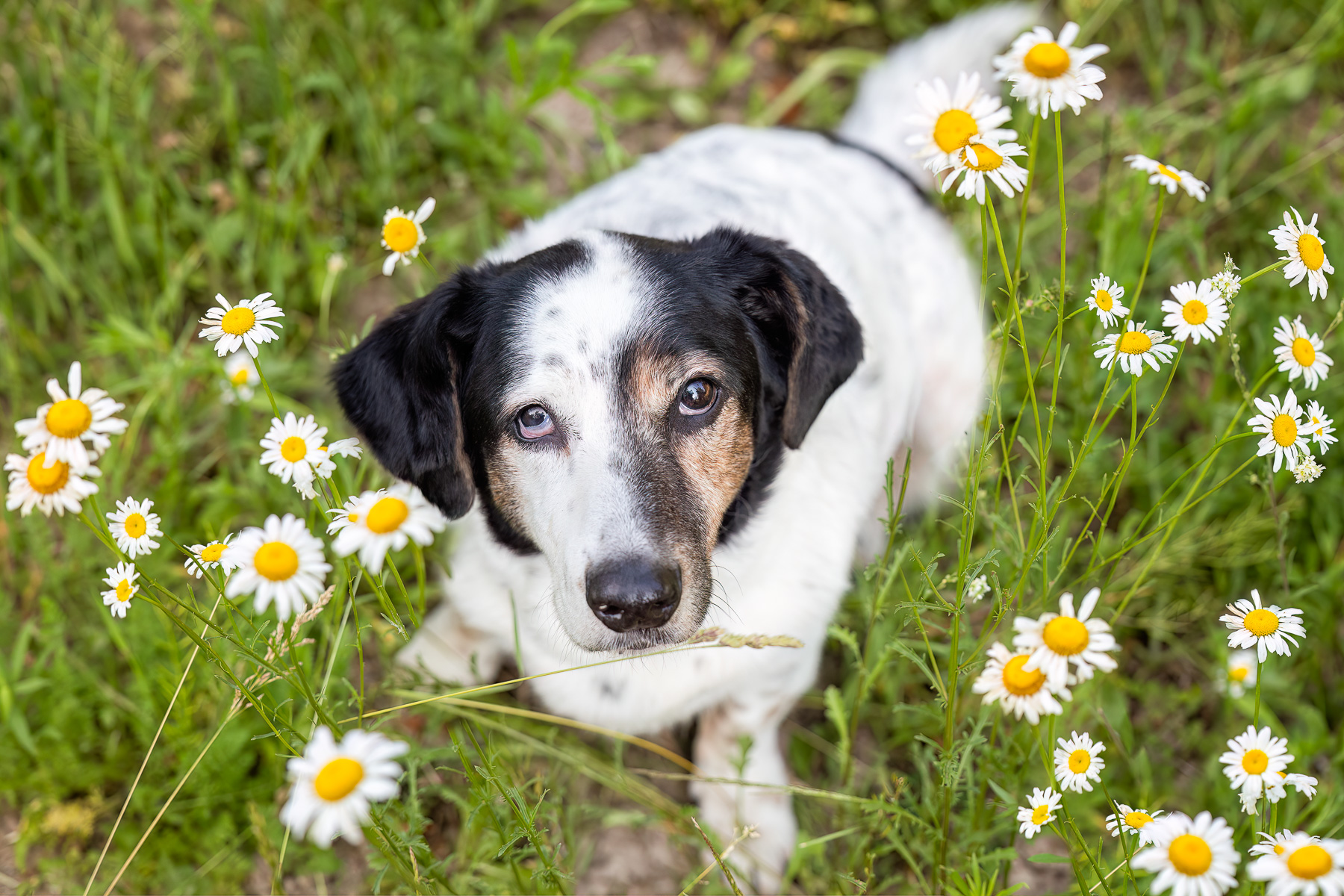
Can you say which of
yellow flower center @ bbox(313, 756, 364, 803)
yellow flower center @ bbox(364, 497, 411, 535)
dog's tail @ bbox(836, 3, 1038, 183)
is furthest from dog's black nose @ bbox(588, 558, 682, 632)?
dog's tail @ bbox(836, 3, 1038, 183)

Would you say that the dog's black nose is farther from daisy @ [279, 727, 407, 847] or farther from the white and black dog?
daisy @ [279, 727, 407, 847]

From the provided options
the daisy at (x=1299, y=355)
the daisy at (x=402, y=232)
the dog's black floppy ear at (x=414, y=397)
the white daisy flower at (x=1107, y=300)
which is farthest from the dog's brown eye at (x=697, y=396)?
the daisy at (x=1299, y=355)

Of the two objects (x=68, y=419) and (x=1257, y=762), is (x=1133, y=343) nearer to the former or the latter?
(x=1257, y=762)

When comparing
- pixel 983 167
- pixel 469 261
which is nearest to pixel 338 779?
pixel 983 167

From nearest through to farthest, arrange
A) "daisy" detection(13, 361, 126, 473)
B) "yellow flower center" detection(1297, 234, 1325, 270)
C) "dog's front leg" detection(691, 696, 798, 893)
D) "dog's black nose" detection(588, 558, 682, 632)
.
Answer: "daisy" detection(13, 361, 126, 473) < "yellow flower center" detection(1297, 234, 1325, 270) < "dog's black nose" detection(588, 558, 682, 632) < "dog's front leg" detection(691, 696, 798, 893)

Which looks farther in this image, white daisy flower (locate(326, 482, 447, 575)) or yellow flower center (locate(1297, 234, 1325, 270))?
yellow flower center (locate(1297, 234, 1325, 270))

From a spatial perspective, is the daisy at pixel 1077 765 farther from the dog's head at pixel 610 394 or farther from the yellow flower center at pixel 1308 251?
the yellow flower center at pixel 1308 251

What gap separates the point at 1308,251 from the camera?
1.91m

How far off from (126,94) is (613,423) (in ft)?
10.2

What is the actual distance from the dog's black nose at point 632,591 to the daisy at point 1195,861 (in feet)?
3.32

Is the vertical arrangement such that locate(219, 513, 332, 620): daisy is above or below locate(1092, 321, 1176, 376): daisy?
below

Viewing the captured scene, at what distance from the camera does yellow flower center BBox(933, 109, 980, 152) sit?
1.88m

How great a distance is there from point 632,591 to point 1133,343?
1.13m

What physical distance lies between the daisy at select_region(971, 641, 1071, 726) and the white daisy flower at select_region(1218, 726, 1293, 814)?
0.35 meters
